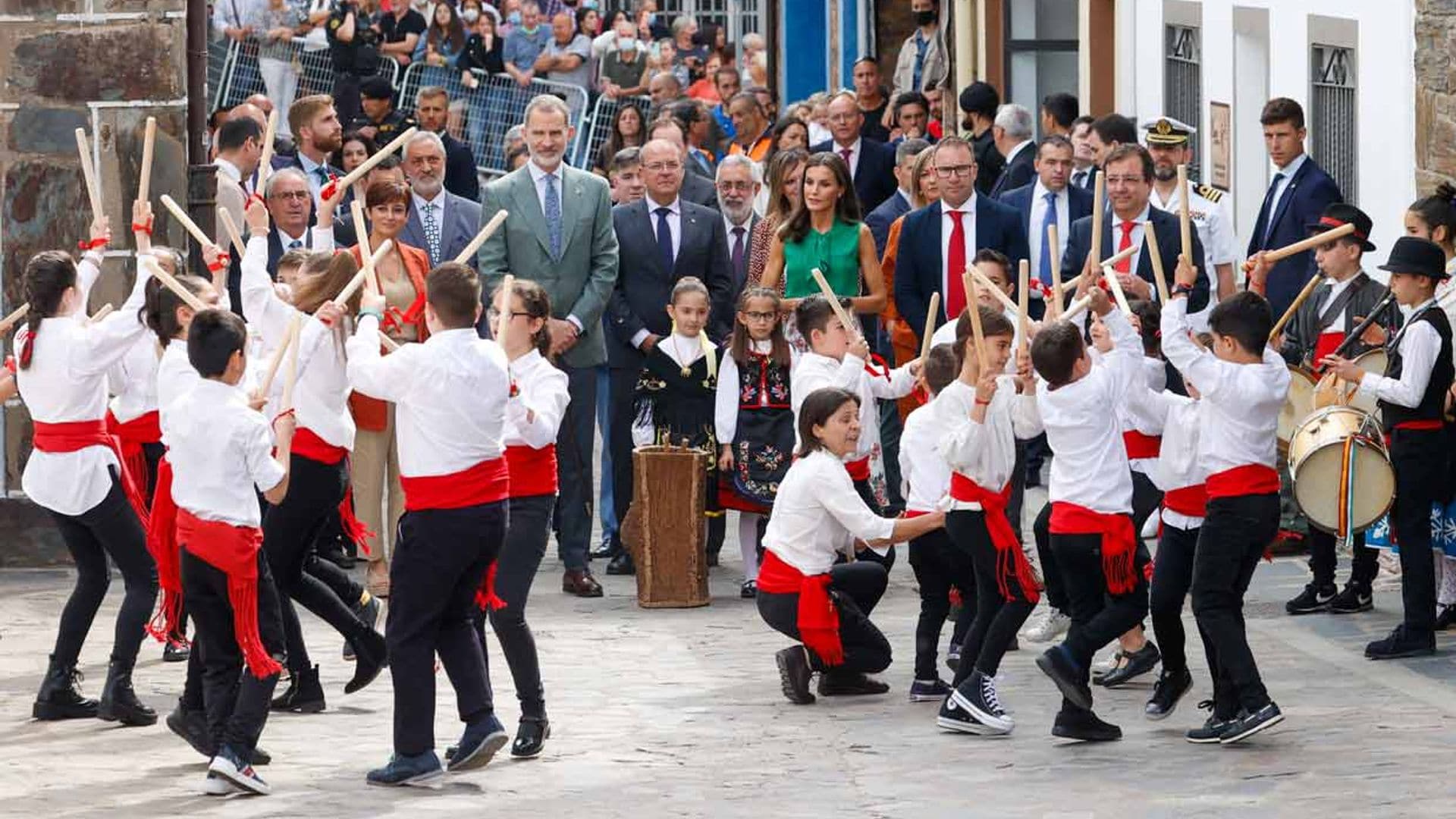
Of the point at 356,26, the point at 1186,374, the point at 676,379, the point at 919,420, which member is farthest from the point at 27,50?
the point at 356,26

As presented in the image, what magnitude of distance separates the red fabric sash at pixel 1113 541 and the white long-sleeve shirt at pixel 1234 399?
349 millimetres

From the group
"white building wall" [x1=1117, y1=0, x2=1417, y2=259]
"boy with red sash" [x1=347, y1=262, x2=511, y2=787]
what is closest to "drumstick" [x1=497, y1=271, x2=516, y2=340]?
"boy with red sash" [x1=347, y1=262, x2=511, y2=787]

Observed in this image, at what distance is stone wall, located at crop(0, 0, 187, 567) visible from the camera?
13.2m

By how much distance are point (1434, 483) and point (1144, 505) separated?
3.82ft

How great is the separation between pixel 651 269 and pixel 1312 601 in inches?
140

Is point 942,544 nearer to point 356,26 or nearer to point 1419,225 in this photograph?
point 1419,225

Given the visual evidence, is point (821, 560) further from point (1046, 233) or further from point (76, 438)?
point (1046, 233)

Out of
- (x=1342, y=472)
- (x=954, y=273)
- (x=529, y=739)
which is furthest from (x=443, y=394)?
(x=954, y=273)

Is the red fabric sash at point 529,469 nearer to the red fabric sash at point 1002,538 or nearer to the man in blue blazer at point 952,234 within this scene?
the red fabric sash at point 1002,538

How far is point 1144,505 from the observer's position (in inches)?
416

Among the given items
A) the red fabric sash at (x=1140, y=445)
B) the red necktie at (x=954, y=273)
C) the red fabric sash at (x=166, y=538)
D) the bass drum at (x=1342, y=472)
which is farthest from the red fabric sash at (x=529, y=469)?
the red necktie at (x=954, y=273)

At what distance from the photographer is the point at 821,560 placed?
9.98m

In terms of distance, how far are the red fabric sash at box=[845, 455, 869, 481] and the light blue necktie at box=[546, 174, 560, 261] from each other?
7.14 ft

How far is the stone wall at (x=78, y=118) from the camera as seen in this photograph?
519 inches
